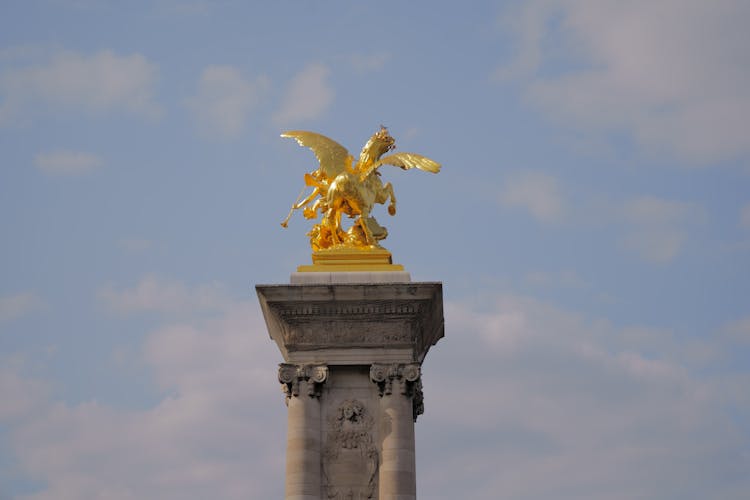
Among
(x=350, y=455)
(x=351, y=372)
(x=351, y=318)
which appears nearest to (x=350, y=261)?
(x=351, y=318)

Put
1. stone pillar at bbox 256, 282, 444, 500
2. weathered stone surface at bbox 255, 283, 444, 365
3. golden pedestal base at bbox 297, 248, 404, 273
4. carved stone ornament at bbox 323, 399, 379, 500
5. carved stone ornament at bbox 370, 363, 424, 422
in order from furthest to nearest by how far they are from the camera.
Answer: golden pedestal base at bbox 297, 248, 404, 273, weathered stone surface at bbox 255, 283, 444, 365, carved stone ornament at bbox 370, 363, 424, 422, stone pillar at bbox 256, 282, 444, 500, carved stone ornament at bbox 323, 399, 379, 500

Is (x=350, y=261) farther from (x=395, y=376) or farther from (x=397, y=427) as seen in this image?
(x=397, y=427)

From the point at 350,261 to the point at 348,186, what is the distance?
6.72ft

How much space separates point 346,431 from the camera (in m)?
31.4

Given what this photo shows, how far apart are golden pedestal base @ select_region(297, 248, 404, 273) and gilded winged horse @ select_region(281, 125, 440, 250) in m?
0.48

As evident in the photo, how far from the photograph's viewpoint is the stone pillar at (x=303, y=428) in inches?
1211

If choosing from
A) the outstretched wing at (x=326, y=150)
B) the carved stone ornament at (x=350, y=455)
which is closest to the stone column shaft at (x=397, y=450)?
the carved stone ornament at (x=350, y=455)

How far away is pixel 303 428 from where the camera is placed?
31.2 m

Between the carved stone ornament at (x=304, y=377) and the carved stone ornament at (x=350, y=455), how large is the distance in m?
0.72

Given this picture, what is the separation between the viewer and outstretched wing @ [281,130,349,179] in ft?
113

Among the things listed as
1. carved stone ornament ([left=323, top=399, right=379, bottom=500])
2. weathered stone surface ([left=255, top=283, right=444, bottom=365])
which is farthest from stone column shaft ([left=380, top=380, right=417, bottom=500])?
weathered stone surface ([left=255, top=283, right=444, bottom=365])

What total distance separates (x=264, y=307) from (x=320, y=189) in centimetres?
364

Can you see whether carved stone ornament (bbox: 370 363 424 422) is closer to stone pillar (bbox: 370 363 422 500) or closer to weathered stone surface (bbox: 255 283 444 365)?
stone pillar (bbox: 370 363 422 500)

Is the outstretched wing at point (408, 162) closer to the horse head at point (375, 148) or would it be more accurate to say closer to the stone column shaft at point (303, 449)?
the horse head at point (375, 148)
